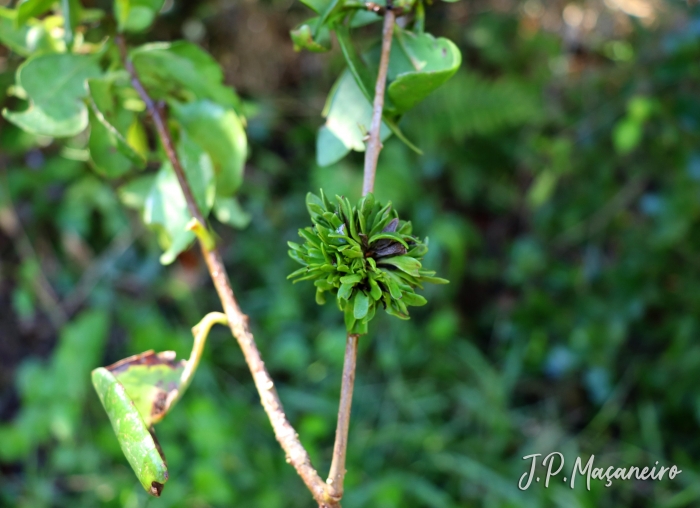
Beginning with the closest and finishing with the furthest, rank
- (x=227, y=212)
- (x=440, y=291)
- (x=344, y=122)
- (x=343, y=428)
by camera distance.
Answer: (x=343, y=428) < (x=344, y=122) < (x=227, y=212) < (x=440, y=291)

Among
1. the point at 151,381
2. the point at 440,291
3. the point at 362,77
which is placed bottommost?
the point at 440,291

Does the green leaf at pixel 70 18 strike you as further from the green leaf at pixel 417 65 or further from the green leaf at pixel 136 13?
the green leaf at pixel 417 65

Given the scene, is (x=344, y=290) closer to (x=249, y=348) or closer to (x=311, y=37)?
(x=249, y=348)

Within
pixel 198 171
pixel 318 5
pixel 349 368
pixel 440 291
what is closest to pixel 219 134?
pixel 198 171

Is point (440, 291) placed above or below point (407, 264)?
below

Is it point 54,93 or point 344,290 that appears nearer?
point 344,290

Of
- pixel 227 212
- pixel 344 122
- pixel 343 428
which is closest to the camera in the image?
pixel 343 428
